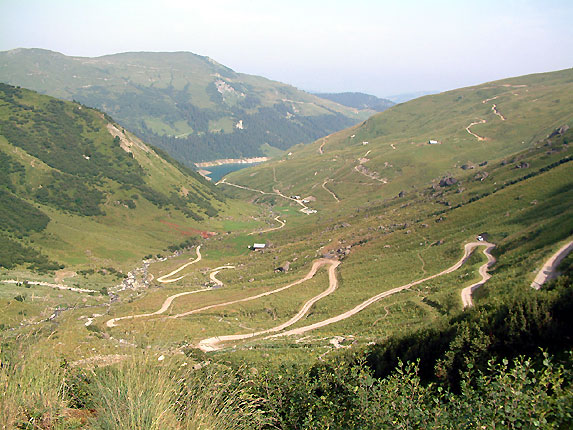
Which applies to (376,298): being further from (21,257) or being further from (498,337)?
(21,257)

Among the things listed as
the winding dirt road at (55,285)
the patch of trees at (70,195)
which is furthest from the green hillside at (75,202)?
the winding dirt road at (55,285)

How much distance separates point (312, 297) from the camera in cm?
7575

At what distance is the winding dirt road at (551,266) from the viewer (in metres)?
46.8

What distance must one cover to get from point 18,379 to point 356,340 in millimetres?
36959

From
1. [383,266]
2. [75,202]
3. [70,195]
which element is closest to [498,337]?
Answer: [383,266]

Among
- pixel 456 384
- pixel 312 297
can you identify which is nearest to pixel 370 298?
pixel 312 297

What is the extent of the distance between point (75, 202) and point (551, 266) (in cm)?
14943

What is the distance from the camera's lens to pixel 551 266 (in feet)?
164

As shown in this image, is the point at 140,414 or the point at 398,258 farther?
the point at 398,258

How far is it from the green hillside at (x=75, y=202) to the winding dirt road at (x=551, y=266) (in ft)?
331

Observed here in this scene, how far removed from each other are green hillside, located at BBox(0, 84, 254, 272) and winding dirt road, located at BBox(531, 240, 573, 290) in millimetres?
100960

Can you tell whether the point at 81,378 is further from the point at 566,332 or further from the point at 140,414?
the point at 566,332

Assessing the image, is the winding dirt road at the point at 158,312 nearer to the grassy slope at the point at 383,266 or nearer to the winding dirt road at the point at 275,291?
the grassy slope at the point at 383,266

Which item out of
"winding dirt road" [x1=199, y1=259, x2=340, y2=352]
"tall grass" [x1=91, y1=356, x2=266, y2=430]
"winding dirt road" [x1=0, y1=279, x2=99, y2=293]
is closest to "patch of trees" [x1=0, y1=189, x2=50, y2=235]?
"winding dirt road" [x1=0, y1=279, x2=99, y2=293]
